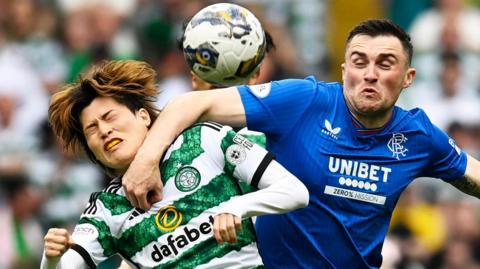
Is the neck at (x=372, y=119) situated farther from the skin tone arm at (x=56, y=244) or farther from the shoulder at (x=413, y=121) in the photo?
the skin tone arm at (x=56, y=244)

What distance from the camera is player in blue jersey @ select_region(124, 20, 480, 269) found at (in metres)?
5.83

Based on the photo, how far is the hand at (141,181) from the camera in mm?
5469

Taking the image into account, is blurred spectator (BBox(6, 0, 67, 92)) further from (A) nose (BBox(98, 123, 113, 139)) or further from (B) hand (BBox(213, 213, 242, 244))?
(B) hand (BBox(213, 213, 242, 244))

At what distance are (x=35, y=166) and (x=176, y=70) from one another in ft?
4.84

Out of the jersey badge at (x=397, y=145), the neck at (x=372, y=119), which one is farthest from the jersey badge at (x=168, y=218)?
the jersey badge at (x=397, y=145)

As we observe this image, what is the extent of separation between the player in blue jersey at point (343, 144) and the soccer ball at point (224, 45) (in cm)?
39

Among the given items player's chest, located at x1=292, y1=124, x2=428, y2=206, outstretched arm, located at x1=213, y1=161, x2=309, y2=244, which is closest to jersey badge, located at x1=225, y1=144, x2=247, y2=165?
outstretched arm, located at x1=213, y1=161, x2=309, y2=244

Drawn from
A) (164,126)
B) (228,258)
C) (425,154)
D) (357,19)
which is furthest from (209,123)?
(357,19)

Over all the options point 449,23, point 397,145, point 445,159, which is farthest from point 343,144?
point 449,23

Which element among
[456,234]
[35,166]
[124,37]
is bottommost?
[456,234]

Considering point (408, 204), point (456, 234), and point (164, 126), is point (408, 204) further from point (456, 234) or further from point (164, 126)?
point (164, 126)

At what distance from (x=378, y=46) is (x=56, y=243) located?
1.71 meters

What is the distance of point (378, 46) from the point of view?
5.90 metres

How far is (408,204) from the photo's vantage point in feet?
36.1
